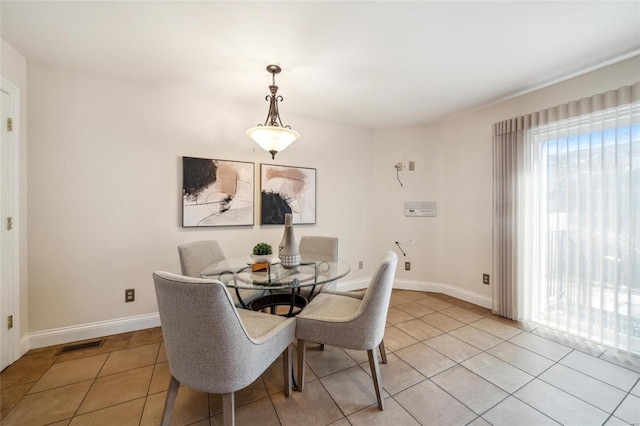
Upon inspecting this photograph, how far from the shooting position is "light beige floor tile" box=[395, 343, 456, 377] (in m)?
1.80

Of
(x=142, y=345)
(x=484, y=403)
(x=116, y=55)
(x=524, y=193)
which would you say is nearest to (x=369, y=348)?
(x=484, y=403)

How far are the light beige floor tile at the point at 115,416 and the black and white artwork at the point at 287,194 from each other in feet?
5.99

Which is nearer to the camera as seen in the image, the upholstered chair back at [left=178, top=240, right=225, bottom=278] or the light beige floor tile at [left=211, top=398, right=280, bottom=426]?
the light beige floor tile at [left=211, top=398, right=280, bottom=426]

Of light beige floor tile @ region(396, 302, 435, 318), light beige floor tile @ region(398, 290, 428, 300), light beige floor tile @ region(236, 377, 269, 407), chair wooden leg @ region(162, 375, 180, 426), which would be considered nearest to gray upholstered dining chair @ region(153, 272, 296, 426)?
chair wooden leg @ region(162, 375, 180, 426)

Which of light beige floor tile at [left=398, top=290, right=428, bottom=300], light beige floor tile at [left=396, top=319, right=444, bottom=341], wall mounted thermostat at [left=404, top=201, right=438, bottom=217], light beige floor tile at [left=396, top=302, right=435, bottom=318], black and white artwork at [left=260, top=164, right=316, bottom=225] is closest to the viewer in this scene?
light beige floor tile at [left=396, top=319, right=444, bottom=341]

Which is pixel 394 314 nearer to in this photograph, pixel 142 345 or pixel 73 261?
pixel 142 345

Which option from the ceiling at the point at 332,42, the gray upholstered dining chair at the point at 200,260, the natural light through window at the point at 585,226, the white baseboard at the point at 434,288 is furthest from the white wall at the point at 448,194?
the gray upholstered dining chair at the point at 200,260

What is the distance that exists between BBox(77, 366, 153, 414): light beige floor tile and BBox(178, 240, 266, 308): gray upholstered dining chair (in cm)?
72

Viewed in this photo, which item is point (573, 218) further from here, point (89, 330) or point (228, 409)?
point (89, 330)

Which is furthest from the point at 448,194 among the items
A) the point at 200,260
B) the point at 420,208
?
the point at 200,260

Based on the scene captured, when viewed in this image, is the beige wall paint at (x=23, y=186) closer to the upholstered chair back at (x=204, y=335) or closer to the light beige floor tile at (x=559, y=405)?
the upholstered chair back at (x=204, y=335)

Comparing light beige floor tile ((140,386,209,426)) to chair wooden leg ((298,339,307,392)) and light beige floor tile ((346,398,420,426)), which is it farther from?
light beige floor tile ((346,398,420,426))

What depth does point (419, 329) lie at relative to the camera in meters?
2.40

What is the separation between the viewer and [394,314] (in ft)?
8.95
